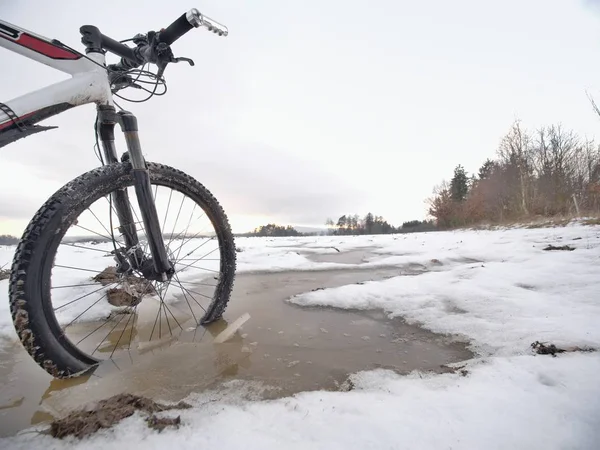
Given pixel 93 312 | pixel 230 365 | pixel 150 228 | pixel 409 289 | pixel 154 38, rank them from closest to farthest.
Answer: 1. pixel 230 365
2. pixel 150 228
3. pixel 154 38
4. pixel 93 312
5. pixel 409 289

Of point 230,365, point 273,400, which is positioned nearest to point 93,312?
point 230,365

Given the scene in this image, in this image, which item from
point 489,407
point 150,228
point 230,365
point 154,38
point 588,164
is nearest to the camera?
point 489,407

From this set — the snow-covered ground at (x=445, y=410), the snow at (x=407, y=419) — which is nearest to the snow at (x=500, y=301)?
the snow-covered ground at (x=445, y=410)

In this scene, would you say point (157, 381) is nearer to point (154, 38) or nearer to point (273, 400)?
point (273, 400)

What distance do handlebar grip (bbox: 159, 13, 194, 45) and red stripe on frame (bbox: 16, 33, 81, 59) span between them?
589mm

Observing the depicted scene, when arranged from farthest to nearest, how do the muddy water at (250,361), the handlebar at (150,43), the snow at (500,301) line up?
the handlebar at (150,43)
the snow at (500,301)
the muddy water at (250,361)

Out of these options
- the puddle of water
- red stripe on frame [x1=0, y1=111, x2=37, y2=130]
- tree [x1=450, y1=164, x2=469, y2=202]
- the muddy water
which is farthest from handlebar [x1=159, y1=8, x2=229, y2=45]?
tree [x1=450, y1=164, x2=469, y2=202]

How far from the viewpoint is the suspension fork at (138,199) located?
169cm

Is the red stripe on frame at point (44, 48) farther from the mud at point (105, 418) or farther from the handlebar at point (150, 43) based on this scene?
the mud at point (105, 418)

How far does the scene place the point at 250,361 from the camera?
1526mm

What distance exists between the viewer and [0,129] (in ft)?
4.39

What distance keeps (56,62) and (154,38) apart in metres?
0.67

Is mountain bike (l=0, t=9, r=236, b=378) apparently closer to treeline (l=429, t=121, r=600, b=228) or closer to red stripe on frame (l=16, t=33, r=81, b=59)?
red stripe on frame (l=16, t=33, r=81, b=59)

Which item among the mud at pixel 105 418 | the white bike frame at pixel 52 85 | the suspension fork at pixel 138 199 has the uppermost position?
the white bike frame at pixel 52 85
